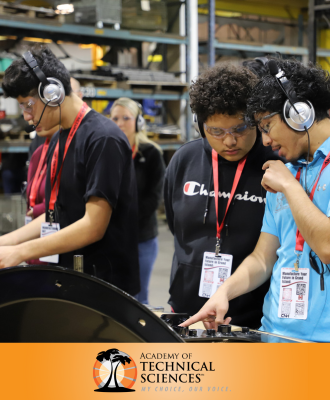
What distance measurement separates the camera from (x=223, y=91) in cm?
155

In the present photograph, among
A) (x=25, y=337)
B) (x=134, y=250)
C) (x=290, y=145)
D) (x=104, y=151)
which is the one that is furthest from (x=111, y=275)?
(x=25, y=337)

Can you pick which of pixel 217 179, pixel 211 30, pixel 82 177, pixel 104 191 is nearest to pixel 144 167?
pixel 82 177

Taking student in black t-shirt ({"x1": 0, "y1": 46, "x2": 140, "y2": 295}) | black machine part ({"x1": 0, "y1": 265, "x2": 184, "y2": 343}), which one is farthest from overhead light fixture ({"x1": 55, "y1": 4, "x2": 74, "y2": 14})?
black machine part ({"x1": 0, "y1": 265, "x2": 184, "y2": 343})

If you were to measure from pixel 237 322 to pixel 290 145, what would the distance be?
25.7 inches

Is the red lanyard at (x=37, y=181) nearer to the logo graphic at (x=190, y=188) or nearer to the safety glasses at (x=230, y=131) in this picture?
the logo graphic at (x=190, y=188)

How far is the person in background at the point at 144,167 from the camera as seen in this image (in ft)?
11.4

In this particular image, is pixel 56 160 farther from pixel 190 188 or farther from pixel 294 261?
pixel 294 261

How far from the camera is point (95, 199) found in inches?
72.6

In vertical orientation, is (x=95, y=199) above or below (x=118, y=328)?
above

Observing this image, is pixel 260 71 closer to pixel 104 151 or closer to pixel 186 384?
pixel 104 151

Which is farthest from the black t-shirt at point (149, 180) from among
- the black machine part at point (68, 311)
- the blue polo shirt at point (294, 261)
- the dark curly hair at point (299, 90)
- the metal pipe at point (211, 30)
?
the metal pipe at point (211, 30)

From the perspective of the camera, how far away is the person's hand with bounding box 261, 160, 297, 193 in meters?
1.36

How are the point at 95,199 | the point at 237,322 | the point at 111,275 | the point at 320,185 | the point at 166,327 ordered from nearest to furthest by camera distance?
the point at 166,327
the point at 320,185
the point at 237,322
the point at 95,199
the point at 111,275

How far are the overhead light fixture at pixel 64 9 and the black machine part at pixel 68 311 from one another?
214 inches
